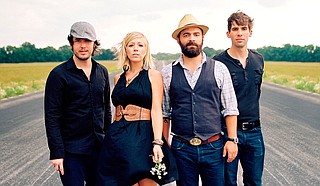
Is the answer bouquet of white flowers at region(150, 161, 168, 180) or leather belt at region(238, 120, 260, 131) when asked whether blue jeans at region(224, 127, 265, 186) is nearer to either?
leather belt at region(238, 120, 260, 131)

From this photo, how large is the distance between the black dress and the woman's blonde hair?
0.30ft

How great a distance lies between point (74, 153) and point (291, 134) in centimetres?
565

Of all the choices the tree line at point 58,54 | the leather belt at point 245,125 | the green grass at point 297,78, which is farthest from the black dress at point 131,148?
the tree line at point 58,54

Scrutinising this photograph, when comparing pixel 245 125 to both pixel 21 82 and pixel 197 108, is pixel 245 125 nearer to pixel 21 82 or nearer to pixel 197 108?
pixel 197 108

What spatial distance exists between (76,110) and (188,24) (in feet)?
3.77

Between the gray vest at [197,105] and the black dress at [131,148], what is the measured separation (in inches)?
8.8

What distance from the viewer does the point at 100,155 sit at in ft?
11.5

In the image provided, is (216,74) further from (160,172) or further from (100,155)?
(100,155)

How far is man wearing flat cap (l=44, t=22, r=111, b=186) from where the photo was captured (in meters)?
3.46

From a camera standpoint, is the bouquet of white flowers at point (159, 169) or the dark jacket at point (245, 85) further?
the dark jacket at point (245, 85)

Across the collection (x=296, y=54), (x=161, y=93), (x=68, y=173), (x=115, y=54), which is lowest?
(x=296, y=54)

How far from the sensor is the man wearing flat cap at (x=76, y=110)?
346 centimetres

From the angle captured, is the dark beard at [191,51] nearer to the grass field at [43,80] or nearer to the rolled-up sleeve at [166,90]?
the rolled-up sleeve at [166,90]

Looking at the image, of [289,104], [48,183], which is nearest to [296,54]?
[289,104]
